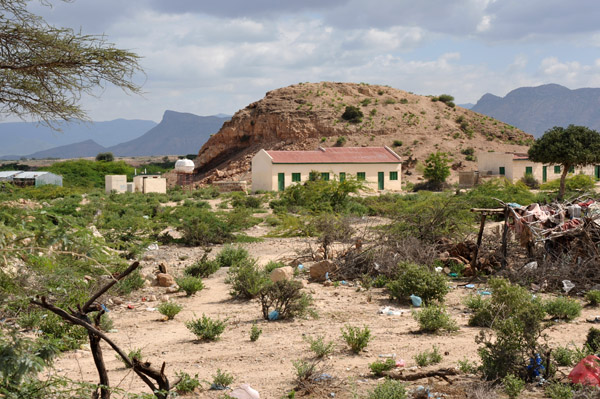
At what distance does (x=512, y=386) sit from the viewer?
5.39m

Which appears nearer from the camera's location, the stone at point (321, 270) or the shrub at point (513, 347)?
the shrub at point (513, 347)

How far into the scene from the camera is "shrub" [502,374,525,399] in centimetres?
536

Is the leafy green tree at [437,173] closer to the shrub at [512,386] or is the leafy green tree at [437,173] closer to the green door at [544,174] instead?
the green door at [544,174]

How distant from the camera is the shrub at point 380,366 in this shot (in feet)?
20.1

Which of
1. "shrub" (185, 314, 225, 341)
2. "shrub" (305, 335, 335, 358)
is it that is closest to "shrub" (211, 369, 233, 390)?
"shrub" (305, 335, 335, 358)

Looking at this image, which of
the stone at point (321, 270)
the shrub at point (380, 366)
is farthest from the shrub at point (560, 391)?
the stone at point (321, 270)

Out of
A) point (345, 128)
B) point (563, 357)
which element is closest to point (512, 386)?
point (563, 357)

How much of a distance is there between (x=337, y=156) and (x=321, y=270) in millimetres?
35476

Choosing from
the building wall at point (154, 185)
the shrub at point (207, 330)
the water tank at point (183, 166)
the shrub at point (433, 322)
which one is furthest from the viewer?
the water tank at point (183, 166)

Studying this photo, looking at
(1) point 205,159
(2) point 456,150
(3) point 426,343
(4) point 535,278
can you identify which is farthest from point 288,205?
(1) point 205,159

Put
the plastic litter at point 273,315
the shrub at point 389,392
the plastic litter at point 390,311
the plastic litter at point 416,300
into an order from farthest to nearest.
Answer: the plastic litter at point 416,300, the plastic litter at point 390,311, the plastic litter at point 273,315, the shrub at point 389,392

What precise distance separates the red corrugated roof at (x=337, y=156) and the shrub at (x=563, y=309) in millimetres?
36361

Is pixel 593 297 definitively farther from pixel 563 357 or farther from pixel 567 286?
pixel 563 357

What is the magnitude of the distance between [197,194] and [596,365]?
3772cm
